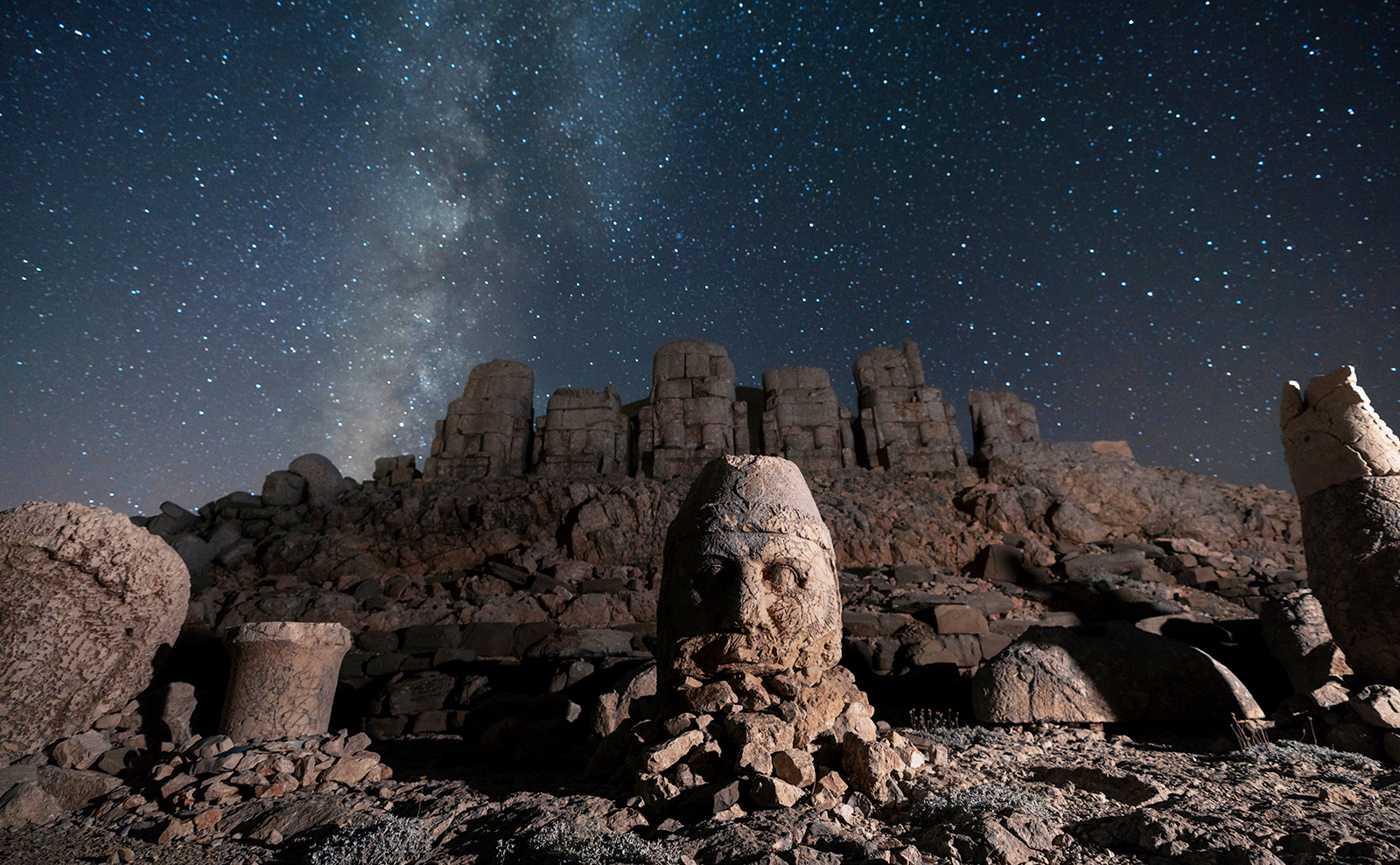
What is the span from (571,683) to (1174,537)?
987 centimetres

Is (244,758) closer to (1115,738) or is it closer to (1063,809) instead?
(1063,809)

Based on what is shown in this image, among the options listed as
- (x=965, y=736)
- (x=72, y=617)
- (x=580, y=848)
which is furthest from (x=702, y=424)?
(x=580, y=848)

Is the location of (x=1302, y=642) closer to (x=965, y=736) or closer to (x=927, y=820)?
(x=965, y=736)

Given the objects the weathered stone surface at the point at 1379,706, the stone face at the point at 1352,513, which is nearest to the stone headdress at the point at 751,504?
the weathered stone surface at the point at 1379,706

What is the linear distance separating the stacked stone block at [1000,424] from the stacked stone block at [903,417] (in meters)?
0.41

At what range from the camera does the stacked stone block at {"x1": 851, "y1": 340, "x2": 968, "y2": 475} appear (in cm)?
1234

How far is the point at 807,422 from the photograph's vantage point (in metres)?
12.9

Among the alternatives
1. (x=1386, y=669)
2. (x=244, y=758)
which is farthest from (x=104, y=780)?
(x=1386, y=669)

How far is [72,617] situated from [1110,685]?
788 cm

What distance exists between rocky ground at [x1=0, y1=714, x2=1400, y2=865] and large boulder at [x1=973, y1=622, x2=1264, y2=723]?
0.31 metres

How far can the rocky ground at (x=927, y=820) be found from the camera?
232 cm

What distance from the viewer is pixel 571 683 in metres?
5.94

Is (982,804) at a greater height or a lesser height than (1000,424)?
lesser

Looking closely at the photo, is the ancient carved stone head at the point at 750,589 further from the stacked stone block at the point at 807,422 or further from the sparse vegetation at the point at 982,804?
the stacked stone block at the point at 807,422
